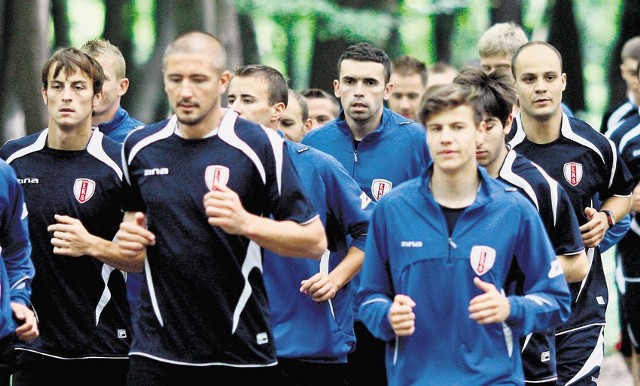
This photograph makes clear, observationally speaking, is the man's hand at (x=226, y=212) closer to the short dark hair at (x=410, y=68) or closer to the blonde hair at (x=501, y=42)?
the blonde hair at (x=501, y=42)

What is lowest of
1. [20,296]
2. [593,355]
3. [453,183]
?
[593,355]

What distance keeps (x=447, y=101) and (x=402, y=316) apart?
1031 mm

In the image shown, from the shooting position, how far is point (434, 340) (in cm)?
648

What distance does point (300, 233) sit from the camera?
21.8 ft

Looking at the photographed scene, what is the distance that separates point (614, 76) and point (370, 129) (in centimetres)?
1280

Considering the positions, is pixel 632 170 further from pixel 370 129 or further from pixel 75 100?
pixel 75 100

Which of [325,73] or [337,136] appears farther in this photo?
[325,73]

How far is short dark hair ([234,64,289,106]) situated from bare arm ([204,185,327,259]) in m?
2.42

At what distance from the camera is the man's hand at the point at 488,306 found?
621cm

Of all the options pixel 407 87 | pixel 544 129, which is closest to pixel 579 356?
pixel 544 129

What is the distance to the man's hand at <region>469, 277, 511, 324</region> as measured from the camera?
621cm

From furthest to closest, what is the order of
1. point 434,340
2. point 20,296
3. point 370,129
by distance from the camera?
point 370,129
point 20,296
point 434,340

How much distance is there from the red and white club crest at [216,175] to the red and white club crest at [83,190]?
1.62m

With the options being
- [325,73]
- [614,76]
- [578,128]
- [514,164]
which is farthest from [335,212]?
[614,76]
